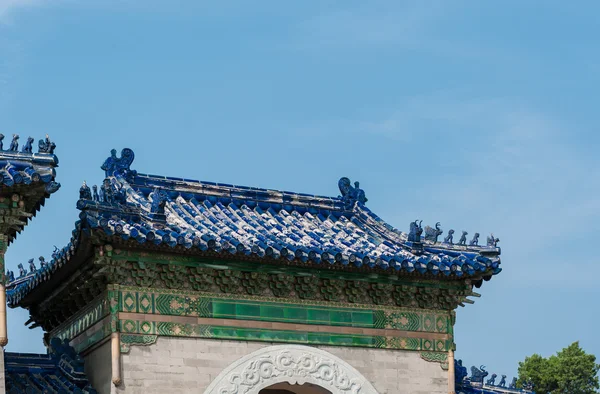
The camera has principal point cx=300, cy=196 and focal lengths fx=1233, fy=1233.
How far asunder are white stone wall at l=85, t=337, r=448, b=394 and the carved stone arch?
0.11 meters

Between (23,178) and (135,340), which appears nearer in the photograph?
(23,178)

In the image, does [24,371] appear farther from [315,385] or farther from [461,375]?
[461,375]

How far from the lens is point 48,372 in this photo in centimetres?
1769

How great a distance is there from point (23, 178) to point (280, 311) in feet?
15.3

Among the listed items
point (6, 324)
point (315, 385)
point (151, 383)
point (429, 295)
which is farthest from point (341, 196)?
point (6, 324)

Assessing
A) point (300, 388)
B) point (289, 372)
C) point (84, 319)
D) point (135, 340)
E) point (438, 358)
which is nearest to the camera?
point (135, 340)

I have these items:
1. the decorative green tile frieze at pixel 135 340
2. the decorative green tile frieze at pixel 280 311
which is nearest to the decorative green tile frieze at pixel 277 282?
the decorative green tile frieze at pixel 280 311

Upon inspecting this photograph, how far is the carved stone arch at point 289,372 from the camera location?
58.3ft

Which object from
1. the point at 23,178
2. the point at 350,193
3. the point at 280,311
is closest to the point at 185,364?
the point at 280,311

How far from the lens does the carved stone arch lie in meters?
17.8

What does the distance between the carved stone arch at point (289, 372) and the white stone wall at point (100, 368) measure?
1.43 m

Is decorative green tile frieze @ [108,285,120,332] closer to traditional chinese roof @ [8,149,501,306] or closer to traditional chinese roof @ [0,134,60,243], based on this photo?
traditional chinese roof @ [8,149,501,306]

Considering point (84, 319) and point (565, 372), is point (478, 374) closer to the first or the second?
point (84, 319)

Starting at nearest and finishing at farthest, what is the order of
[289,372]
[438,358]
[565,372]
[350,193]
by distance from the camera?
1. [289,372]
2. [438,358]
3. [350,193]
4. [565,372]
